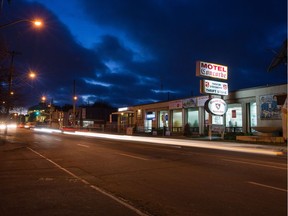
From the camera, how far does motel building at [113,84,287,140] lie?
1377 inches

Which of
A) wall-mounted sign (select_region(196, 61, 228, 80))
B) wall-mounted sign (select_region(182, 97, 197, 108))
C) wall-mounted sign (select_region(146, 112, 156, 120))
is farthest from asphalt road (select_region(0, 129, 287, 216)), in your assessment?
wall-mounted sign (select_region(146, 112, 156, 120))

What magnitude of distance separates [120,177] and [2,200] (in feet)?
13.7

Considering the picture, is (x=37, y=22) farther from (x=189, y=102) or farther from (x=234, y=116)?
(x=189, y=102)

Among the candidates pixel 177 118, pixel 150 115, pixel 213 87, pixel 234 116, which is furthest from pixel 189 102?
pixel 150 115

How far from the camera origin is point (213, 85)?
126 ft

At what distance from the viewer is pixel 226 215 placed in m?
6.60

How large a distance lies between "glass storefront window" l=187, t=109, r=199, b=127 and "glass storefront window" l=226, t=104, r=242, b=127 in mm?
6195

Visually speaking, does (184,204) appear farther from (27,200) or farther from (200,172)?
(200,172)

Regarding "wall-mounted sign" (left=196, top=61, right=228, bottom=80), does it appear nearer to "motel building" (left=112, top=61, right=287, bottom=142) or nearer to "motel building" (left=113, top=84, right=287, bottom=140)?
"motel building" (left=112, top=61, right=287, bottom=142)

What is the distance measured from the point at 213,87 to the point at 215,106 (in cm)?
219

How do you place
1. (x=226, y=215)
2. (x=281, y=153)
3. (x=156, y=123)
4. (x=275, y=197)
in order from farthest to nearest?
(x=156, y=123)
(x=281, y=153)
(x=275, y=197)
(x=226, y=215)

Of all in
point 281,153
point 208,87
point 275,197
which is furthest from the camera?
point 208,87

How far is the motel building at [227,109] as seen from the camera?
3481 centimetres

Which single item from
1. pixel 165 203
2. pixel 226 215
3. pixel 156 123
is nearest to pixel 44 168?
pixel 165 203
